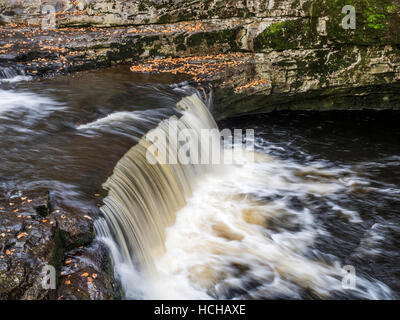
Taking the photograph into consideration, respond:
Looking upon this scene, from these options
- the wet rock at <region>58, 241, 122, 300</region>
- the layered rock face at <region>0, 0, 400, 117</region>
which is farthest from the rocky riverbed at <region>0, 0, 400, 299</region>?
the wet rock at <region>58, 241, 122, 300</region>

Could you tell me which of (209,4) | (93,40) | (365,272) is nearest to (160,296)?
(365,272)

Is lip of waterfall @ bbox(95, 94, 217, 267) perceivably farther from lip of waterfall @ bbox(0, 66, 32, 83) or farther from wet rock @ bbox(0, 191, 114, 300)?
lip of waterfall @ bbox(0, 66, 32, 83)

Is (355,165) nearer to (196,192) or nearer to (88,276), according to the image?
(196,192)

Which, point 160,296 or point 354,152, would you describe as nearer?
point 160,296

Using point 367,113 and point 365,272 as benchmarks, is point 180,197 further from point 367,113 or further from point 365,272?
point 367,113

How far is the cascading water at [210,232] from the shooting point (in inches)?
159

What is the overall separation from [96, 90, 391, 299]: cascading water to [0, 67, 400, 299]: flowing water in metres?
0.02

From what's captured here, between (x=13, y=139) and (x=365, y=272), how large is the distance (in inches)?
202

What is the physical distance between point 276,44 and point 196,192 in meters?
5.01

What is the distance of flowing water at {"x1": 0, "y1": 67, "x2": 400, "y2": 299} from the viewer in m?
4.11

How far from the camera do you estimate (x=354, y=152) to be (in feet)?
25.9

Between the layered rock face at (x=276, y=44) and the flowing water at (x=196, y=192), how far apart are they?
1429mm

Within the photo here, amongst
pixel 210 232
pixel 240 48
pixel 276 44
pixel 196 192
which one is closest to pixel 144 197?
pixel 210 232

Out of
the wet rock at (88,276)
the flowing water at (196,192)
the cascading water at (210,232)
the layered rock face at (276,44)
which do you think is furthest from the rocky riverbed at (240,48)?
the wet rock at (88,276)
